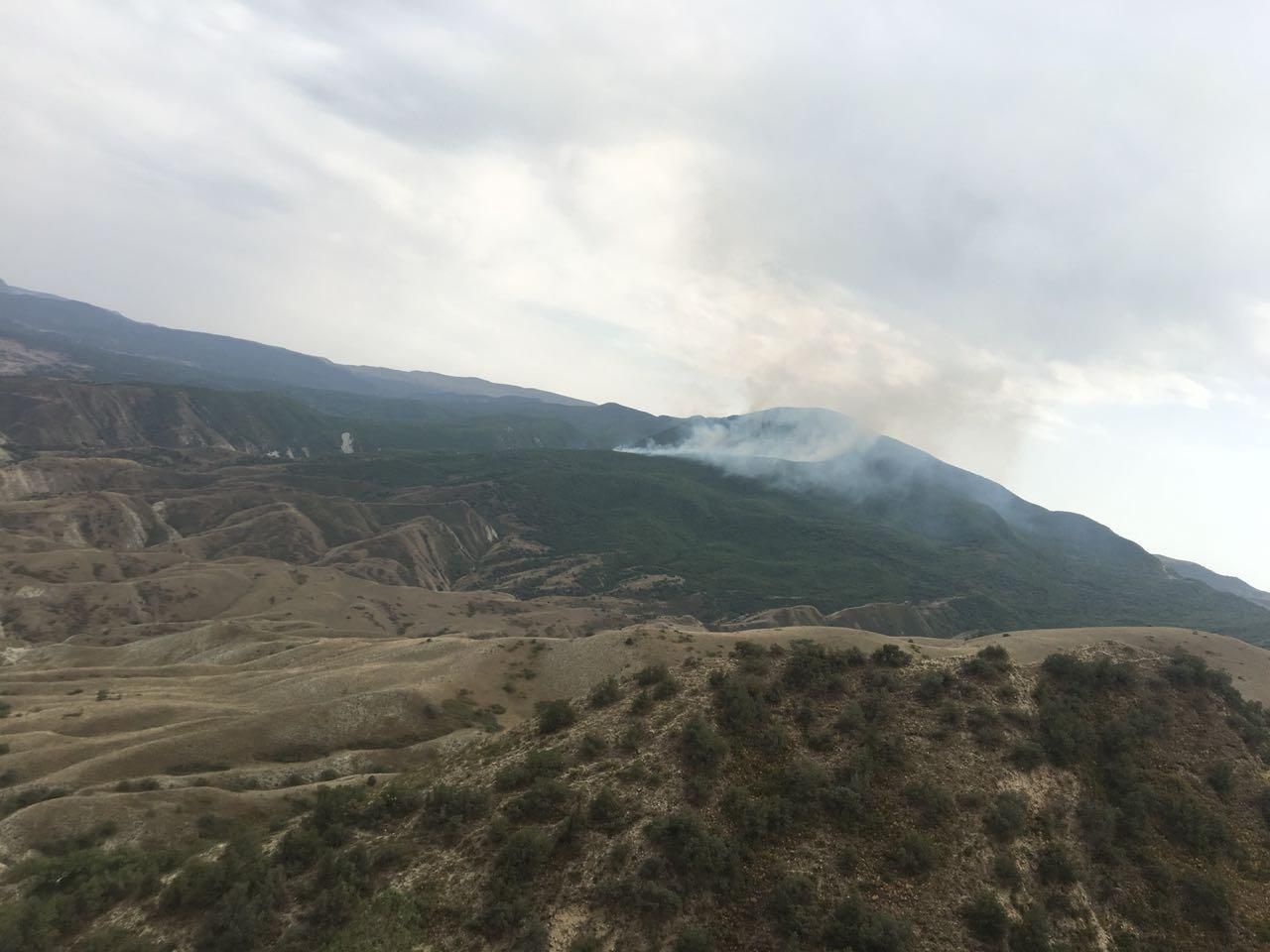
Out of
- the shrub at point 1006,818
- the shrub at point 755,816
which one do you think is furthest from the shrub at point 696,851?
the shrub at point 1006,818

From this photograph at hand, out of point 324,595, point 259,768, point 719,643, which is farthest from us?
point 324,595

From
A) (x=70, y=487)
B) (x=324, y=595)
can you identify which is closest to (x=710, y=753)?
(x=324, y=595)

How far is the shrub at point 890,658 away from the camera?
127 feet

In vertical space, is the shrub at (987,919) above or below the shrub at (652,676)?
→ below

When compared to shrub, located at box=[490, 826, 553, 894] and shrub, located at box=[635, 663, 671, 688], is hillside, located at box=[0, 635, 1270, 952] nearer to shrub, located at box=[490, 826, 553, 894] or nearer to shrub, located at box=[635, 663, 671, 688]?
shrub, located at box=[490, 826, 553, 894]

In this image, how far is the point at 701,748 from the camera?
3109 cm

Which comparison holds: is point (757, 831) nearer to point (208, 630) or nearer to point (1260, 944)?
point (1260, 944)

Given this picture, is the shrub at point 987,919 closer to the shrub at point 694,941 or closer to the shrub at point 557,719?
the shrub at point 694,941

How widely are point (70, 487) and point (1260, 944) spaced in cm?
22967

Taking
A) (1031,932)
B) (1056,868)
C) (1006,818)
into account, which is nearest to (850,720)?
(1006,818)

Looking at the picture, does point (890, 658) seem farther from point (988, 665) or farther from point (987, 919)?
point (987, 919)

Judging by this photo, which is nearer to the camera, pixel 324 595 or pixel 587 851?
pixel 587 851

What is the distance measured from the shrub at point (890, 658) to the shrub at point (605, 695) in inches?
604

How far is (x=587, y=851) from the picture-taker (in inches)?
1036
